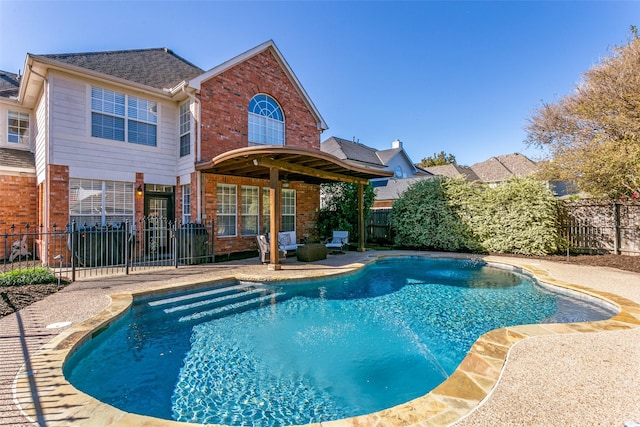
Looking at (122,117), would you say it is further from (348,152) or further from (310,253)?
(348,152)

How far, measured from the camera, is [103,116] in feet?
33.2

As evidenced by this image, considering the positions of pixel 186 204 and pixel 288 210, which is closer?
pixel 186 204

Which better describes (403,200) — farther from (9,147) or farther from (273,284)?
(9,147)

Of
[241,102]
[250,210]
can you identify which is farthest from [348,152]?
[250,210]

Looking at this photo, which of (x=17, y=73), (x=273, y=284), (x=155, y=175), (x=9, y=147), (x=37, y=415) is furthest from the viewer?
(x=17, y=73)

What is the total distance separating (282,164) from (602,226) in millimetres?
12080

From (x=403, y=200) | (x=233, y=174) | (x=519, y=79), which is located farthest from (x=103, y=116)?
(x=519, y=79)

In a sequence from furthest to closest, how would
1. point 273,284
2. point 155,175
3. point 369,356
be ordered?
point 155,175, point 273,284, point 369,356

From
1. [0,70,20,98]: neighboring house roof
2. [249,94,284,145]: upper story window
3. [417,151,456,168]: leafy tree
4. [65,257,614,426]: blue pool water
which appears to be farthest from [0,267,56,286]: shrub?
[417,151,456,168]: leafy tree

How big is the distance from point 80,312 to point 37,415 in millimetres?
3146

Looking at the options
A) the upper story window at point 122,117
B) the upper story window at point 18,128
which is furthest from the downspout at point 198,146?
the upper story window at point 18,128

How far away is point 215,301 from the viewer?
265 inches

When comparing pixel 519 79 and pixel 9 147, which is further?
pixel 519 79

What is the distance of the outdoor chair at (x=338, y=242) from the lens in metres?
12.8
